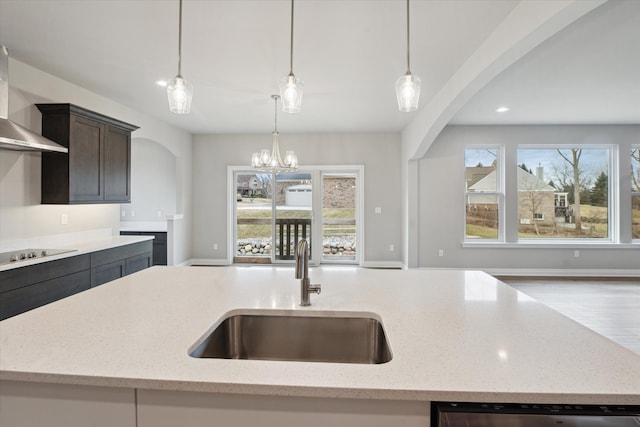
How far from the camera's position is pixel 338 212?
20.5 ft

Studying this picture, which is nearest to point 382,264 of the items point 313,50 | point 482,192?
point 482,192

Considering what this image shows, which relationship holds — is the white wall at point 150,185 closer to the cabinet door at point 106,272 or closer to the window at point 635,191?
the cabinet door at point 106,272

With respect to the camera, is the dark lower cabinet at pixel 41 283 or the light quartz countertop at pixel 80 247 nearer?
the dark lower cabinet at pixel 41 283

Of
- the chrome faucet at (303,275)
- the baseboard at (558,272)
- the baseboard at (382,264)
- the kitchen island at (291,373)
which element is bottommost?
the baseboard at (558,272)

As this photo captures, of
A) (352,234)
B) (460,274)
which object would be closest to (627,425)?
(460,274)

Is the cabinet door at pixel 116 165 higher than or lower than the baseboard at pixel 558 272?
higher

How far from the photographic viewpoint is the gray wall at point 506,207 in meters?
5.52

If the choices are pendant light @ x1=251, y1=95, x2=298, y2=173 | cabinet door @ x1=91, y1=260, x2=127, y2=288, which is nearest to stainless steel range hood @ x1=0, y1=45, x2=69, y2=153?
cabinet door @ x1=91, y1=260, x2=127, y2=288

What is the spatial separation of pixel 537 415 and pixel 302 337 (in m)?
0.81

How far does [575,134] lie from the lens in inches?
220

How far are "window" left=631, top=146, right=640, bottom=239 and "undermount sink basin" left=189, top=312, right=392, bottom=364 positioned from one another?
22.4ft

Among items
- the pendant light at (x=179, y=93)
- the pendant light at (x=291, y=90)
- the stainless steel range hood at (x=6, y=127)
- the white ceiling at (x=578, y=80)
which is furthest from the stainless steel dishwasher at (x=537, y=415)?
the stainless steel range hood at (x=6, y=127)

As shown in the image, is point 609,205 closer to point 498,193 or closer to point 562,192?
point 562,192

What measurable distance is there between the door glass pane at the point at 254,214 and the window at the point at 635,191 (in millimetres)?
6547
